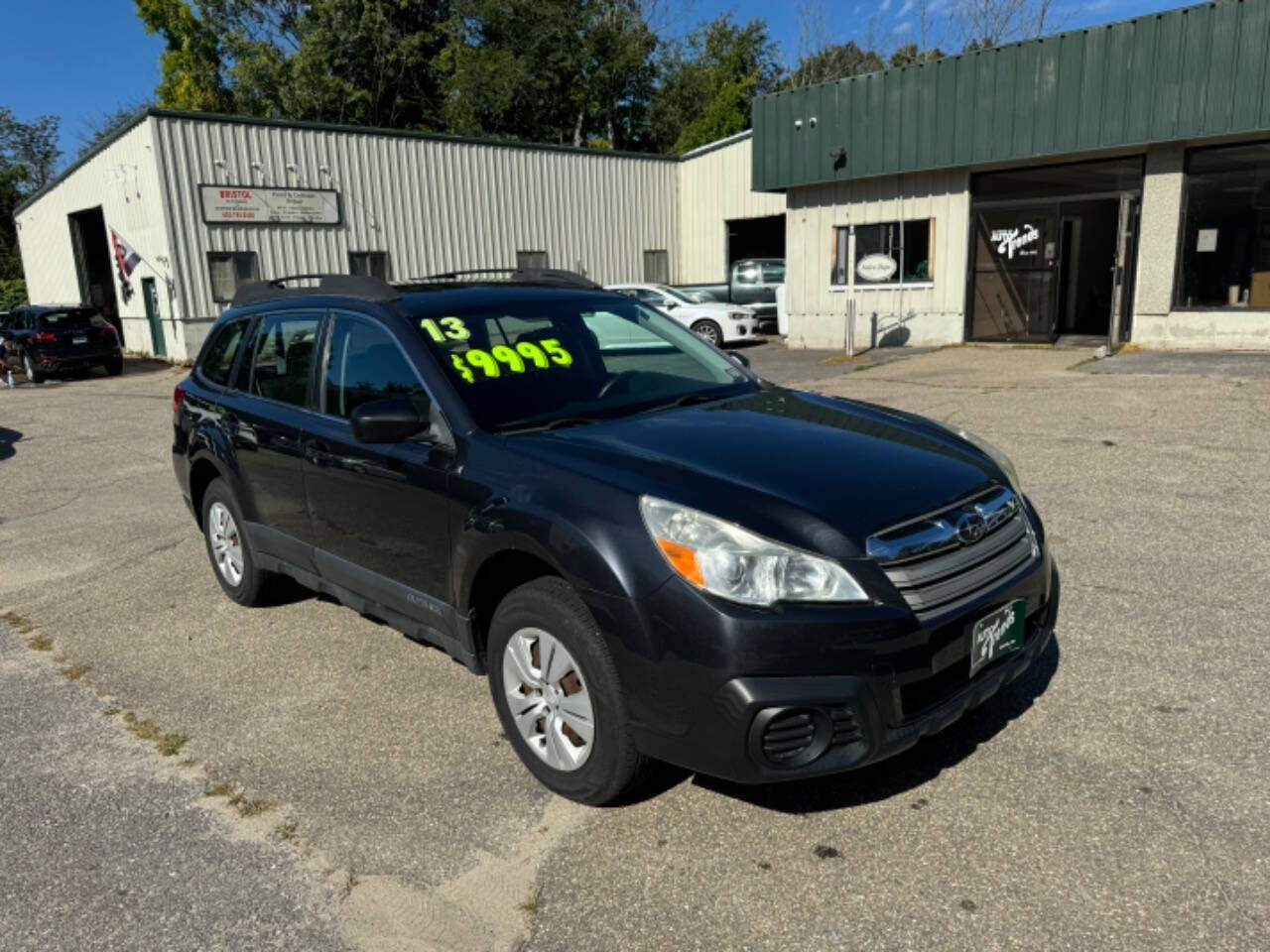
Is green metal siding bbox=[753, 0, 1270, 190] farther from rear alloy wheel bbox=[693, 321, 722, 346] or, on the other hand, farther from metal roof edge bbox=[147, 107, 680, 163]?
metal roof edge bbox=[147, 107, 680, 163]

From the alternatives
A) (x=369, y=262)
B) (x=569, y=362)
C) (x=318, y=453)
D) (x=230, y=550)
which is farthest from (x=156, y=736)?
(x=369, y=262)

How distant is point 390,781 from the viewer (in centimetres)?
325

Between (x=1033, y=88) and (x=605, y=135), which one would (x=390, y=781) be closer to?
(x=1033, y=88)

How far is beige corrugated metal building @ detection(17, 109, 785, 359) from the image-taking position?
20375 millimetres

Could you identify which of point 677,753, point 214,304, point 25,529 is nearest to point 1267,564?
point 677,753

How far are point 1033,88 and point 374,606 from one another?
47.4 ft

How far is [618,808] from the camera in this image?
3018 mm

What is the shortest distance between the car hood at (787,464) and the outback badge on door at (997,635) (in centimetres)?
39

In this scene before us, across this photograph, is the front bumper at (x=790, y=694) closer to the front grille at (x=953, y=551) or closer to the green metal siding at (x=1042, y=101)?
the front grille at (x=953, y=551)

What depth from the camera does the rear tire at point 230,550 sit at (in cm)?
488

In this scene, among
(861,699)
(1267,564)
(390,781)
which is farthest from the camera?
(1267,564)

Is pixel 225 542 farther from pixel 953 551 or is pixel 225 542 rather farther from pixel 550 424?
pixel 953 551

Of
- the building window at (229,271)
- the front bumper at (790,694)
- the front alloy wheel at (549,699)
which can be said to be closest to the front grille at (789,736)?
the front bumper at (790,694)

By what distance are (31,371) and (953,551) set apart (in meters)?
22.8
